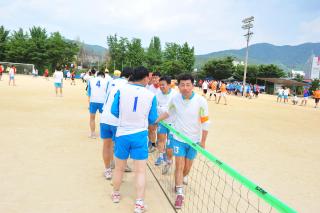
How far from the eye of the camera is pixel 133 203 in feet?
14.4

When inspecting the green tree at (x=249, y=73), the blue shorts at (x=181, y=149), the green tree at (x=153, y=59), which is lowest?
the blue shorts at (x=181, y=149)

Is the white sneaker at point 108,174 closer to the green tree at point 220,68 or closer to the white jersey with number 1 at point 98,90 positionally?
the white jersey with number 1 at point 98,90

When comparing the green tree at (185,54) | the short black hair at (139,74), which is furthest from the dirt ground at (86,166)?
the green tree at (185,54)

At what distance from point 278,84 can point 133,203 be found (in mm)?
58101

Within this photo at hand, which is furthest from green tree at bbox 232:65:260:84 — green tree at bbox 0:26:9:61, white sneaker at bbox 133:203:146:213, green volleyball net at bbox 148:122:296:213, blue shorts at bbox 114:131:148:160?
white sneaker at bbox 133:203:146:213

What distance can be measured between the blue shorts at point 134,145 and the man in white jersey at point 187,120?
639 mm

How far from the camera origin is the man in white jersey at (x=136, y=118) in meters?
4.02

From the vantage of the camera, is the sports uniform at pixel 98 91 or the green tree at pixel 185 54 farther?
→ the green tree at pixel 185 54

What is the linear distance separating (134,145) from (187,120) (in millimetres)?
950

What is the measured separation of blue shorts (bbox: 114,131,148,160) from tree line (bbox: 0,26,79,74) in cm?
6090

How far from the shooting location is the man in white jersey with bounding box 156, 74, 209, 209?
14.5 ft

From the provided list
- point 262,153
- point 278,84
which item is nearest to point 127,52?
point 278,84

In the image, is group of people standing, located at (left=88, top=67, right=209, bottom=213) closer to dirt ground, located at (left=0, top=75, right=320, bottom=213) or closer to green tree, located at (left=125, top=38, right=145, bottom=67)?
dirt ground, located at (left=0, top=75, right=320, bottom=213)

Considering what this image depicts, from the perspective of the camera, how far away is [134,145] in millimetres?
4070
